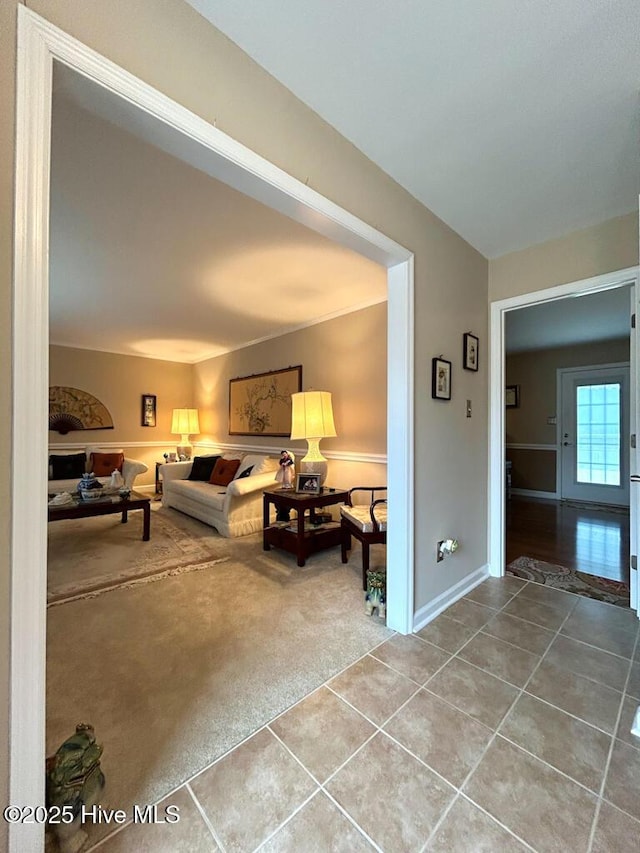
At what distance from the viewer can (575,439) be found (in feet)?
18.8

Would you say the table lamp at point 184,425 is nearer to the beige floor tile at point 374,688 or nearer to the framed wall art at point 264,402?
the framed wall art at point 264,402

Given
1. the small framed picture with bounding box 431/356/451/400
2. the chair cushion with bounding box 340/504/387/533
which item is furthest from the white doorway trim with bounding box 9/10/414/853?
the chair cushion with bounding box 340/504/387/533

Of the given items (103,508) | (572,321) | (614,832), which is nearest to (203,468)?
(103,508)

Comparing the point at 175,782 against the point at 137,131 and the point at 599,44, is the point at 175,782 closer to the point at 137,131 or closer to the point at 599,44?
the point at 137,131

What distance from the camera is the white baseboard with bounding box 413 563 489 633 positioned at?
2.03 meters

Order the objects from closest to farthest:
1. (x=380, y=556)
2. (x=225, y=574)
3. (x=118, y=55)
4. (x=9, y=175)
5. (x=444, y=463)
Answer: (x=9, y=175)
(x=118, y=55)
(x=444, y=463)
(x=225, y=574)
(x=380, y=556)

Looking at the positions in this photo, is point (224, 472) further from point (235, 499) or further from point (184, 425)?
point (184, 425)

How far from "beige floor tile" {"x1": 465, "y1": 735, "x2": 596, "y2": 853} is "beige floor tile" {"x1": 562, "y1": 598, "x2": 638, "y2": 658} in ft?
3.27

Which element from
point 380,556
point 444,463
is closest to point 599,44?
point 444,463

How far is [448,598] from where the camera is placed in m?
2.27

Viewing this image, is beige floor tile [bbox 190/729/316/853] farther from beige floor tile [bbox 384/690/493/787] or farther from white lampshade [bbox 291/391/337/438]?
white lampshade [bbox 291/391/337/438]

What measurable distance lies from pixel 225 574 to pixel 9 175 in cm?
259

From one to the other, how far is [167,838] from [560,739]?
4.41 feet

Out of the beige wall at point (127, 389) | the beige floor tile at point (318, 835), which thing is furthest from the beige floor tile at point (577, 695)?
the beige wall at point (127, 389)
